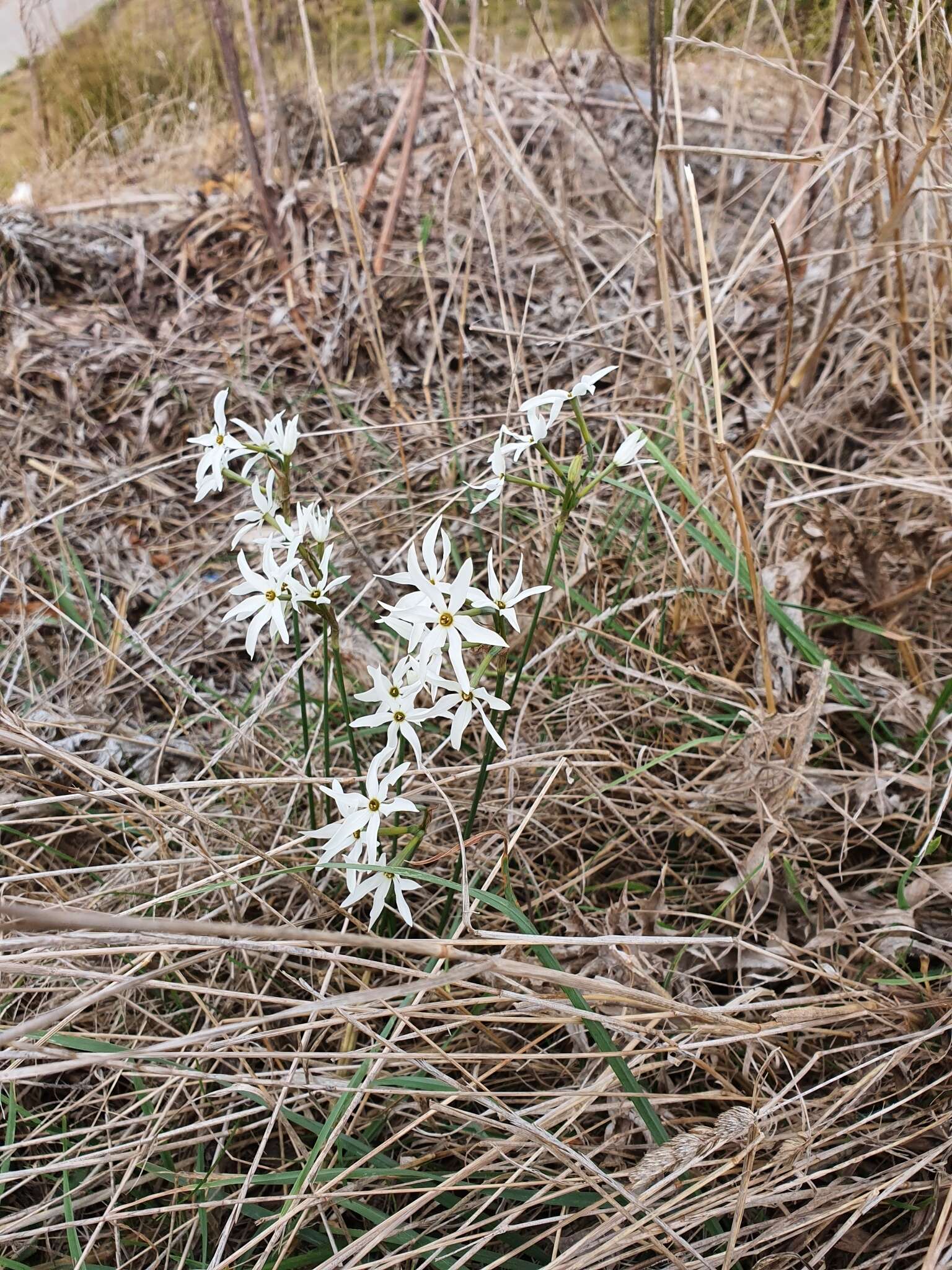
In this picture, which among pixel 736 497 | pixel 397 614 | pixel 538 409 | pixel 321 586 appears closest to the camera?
pixel 397 614

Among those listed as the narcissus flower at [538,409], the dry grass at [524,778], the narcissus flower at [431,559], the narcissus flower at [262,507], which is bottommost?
the dry grass at [524,778]

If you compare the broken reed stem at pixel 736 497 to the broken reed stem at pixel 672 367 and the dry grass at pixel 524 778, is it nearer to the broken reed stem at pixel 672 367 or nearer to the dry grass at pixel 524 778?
the dry grass at pixel 524 778

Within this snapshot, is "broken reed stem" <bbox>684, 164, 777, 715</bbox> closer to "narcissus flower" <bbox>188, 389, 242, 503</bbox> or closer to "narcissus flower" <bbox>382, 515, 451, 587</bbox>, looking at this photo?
"narcissus flower" <bbox>382, 515, 451, 587</bbox>

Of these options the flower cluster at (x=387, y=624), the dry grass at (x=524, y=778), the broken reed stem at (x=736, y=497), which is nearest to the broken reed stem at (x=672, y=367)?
the dry grass at (x=524, y=778)

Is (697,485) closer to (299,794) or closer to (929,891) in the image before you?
(929,891)

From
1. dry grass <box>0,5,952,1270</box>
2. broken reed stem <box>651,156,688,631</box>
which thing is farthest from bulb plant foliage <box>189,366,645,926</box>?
broken reed stem <box>651,156,688,631</box>

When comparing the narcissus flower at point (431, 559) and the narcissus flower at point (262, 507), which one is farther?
the narcissus flower at point (262, 507)

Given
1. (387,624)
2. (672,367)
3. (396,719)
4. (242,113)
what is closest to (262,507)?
(387,624)

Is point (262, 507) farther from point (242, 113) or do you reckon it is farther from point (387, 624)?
point (242, 113)

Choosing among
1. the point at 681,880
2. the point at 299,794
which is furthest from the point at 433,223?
the point at 681,880
